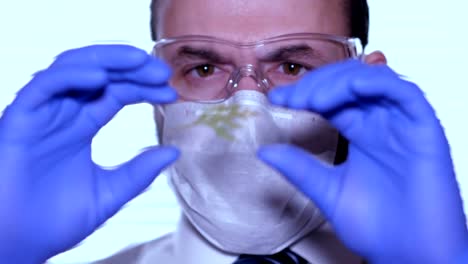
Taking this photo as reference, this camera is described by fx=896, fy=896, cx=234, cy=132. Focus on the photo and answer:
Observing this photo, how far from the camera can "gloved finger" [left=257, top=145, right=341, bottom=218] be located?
4.58 feet

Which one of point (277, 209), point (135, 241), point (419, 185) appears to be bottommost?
point (135, 241)

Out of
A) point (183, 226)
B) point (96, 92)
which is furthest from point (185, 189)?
point (96, 92)

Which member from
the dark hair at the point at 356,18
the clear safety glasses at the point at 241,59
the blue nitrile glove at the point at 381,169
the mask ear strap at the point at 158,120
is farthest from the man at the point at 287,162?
the dark hair at the point at 356,18

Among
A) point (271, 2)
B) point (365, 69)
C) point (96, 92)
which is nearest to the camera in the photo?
point (365, 69)

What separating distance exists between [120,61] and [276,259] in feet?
1.93

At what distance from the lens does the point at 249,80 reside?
1.66m

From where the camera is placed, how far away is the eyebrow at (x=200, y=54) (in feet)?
5.68

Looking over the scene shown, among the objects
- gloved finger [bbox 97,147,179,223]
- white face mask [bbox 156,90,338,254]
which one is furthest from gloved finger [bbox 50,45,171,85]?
white face mask [bbox 156,90,338,254]

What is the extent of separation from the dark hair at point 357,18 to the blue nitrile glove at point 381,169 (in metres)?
0.59

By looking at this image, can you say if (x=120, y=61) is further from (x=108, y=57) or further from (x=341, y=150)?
(x=341, y=150)

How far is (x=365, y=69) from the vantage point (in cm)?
136

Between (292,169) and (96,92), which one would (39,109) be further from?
(292,169)

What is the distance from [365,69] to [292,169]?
194 millimetres

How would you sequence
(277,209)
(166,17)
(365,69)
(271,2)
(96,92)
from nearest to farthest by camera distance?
(365,69) < (96,92) < (277,209) < (271,2) < (166,17)
